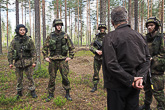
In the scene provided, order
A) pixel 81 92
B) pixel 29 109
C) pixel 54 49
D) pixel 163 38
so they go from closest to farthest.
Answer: pixel 163 38
pixel 29 109
pixel 54 49
pixel 81 92

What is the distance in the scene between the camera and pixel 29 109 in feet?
12.8

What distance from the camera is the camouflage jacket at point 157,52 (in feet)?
11.1

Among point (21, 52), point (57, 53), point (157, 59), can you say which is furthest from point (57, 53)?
point (157, 59)

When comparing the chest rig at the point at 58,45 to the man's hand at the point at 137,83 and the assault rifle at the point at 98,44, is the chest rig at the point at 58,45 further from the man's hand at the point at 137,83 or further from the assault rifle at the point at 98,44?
the man's hand at the point at 137,83

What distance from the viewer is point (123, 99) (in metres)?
1.87

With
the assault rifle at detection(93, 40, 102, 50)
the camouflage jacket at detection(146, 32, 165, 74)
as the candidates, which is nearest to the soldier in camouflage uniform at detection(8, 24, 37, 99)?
the assault rifle at detection(93, 40, 102, 50)

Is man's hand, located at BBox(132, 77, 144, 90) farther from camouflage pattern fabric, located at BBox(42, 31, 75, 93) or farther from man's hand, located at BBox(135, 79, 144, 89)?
camouflage pattern fabric, located at BBox(42, 31, 75, 93)

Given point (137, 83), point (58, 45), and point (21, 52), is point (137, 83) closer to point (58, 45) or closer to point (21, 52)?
point (58, 45)

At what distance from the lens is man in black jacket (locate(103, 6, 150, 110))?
177 centimetres

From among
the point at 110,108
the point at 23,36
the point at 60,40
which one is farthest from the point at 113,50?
the point at 23,36

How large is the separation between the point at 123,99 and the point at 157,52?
2422 mm

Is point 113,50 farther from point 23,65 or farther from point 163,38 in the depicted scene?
point 23,65

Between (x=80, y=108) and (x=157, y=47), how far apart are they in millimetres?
3179

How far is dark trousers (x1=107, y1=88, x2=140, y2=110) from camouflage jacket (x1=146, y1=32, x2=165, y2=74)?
6.75 ft
